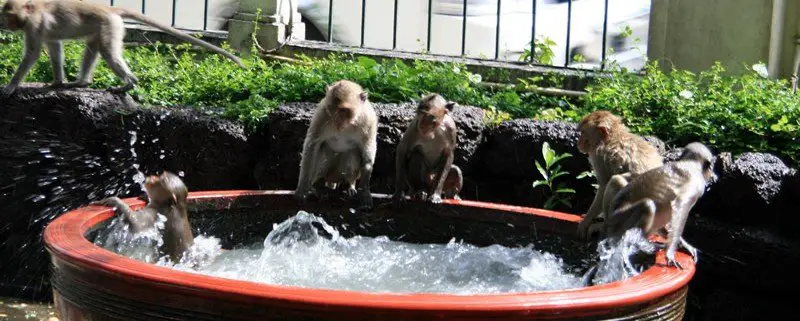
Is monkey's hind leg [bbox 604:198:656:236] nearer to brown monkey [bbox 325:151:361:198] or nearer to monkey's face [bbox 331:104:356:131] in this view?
monkey's face [bbox 331:104:356:131]

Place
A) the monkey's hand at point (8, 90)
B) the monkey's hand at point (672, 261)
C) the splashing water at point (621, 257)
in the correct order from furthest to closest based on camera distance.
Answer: the monkey's hand at point (8, 90)
the splashing water at point (621, 257)
the monkey's hand at point (672, 261)

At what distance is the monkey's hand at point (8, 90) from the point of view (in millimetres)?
8289

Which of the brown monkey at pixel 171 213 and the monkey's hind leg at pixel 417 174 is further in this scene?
the monkey's hind leg at pixel 417 174

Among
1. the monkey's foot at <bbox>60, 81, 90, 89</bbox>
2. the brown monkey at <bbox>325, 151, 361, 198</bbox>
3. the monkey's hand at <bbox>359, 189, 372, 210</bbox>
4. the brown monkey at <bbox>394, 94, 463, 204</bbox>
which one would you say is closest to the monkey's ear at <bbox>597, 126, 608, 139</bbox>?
the brown monkey at <bbox>394, 94, 463, 204</bbox>

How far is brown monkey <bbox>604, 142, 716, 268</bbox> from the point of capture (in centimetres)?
533

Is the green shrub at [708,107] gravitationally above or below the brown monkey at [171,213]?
above

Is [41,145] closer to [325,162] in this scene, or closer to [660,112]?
[325,162]

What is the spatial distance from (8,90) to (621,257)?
5437 mm

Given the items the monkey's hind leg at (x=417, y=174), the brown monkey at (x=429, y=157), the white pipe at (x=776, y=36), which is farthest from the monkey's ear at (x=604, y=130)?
the white pipe at (x=776, y=36)

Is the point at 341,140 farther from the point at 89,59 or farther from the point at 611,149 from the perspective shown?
the point at 89,59

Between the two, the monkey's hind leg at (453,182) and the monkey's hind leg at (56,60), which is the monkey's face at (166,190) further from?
the monkey's hind leg at (56,60)

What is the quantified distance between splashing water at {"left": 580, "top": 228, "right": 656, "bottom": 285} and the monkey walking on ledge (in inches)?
5.4

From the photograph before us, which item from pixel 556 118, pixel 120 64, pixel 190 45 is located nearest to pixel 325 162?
pixel 556 118

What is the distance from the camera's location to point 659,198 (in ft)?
17.8
